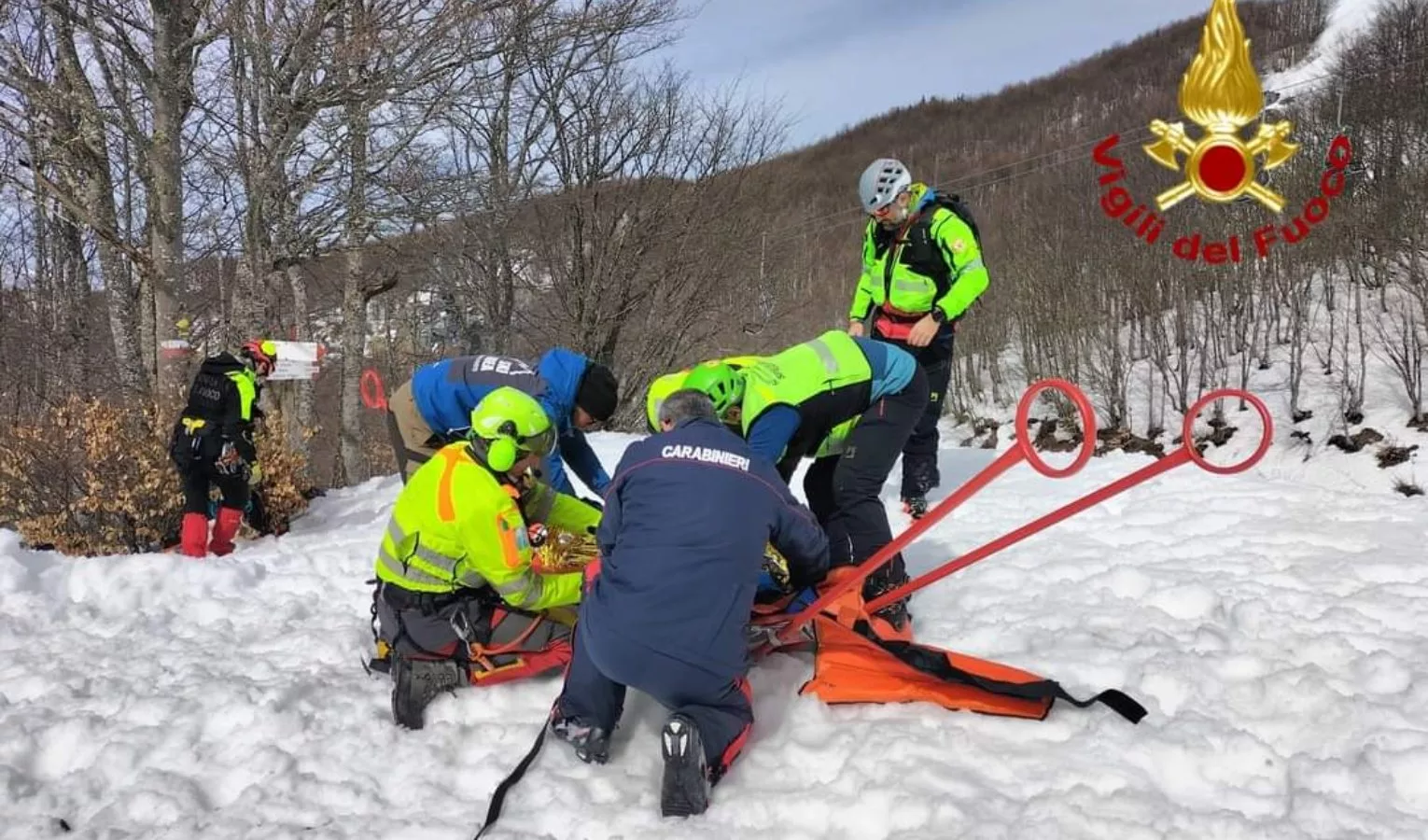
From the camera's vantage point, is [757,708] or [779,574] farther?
[779,574]

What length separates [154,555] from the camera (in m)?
4.75

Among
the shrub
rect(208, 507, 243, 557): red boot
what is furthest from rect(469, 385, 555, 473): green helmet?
the shrub

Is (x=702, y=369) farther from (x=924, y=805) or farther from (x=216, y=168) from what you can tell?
(x=216, y=168)

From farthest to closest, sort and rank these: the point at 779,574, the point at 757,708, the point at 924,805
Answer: the point at 779,574 < the point at 757,708 < the point at 924,805

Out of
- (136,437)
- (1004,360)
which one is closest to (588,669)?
(136,437)

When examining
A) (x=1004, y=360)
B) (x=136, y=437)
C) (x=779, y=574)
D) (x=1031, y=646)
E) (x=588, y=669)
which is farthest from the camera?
(x=1004, y=360)

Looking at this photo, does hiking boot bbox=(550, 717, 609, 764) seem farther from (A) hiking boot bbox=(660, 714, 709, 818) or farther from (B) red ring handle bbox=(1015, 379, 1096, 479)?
(B) red ring handle bbox=(1015, 379, 1096, 479)

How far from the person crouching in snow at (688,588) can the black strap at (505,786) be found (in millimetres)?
120

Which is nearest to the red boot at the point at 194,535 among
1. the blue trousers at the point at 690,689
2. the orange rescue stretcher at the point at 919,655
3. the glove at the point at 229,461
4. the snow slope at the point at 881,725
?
the glove at the point at 229,461

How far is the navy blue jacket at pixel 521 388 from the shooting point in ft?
12.4

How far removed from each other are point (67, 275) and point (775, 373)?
19104 mm

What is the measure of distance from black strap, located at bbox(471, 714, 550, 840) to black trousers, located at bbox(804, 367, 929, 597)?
1.39 metres

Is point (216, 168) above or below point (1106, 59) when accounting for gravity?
below

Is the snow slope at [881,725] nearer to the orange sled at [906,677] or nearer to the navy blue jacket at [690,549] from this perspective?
the orange sled at [906,677]
